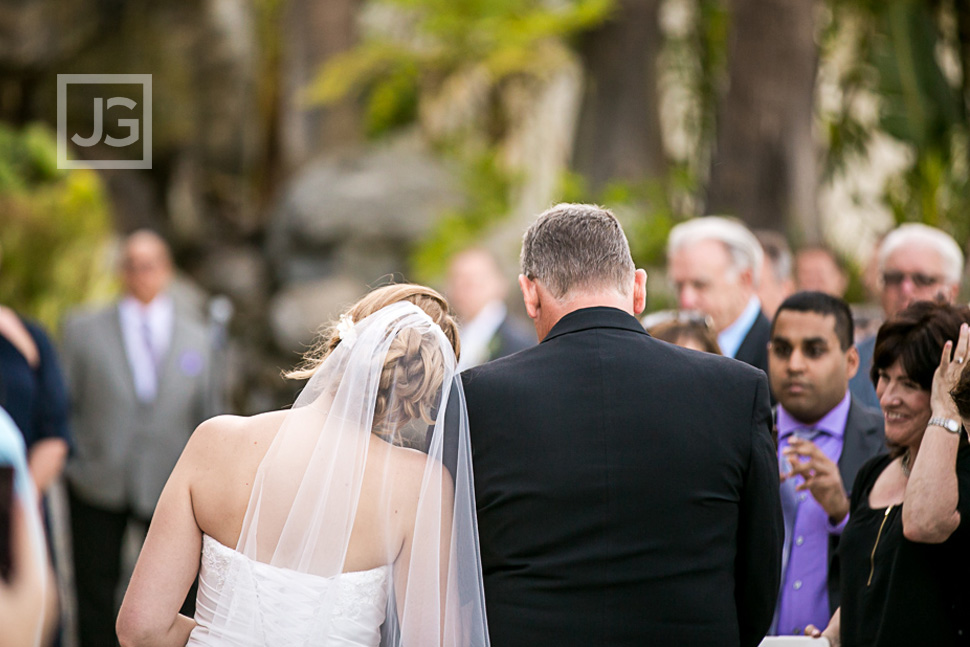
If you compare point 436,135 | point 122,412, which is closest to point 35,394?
point 122,412

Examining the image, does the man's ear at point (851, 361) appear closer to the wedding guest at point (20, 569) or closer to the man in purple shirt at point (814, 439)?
the man in purple shirt at point (814, 439)

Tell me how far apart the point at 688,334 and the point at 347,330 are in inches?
63.5

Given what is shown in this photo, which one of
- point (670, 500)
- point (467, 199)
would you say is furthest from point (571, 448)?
point (467, 199)

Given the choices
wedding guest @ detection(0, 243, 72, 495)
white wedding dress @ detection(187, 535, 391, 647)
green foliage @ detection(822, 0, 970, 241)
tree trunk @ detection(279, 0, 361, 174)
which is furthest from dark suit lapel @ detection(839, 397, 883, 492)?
tree trunk @ detection(279, 0, 361, 174)

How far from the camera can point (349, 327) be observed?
292 centimetres

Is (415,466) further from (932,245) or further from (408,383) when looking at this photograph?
(932,245)

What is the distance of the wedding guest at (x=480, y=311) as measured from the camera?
23.0ft

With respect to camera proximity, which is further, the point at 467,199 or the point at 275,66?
the point at 275,66

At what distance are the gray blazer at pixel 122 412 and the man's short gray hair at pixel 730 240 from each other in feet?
10.6

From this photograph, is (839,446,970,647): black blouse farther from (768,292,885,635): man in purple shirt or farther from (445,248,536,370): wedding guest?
(445,248,536,370): wedding guest

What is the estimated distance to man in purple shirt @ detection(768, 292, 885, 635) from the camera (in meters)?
3.73

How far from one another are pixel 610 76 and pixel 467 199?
2362 mm

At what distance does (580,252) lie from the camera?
2789 mm

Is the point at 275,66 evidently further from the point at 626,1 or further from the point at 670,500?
the point at 670,500
